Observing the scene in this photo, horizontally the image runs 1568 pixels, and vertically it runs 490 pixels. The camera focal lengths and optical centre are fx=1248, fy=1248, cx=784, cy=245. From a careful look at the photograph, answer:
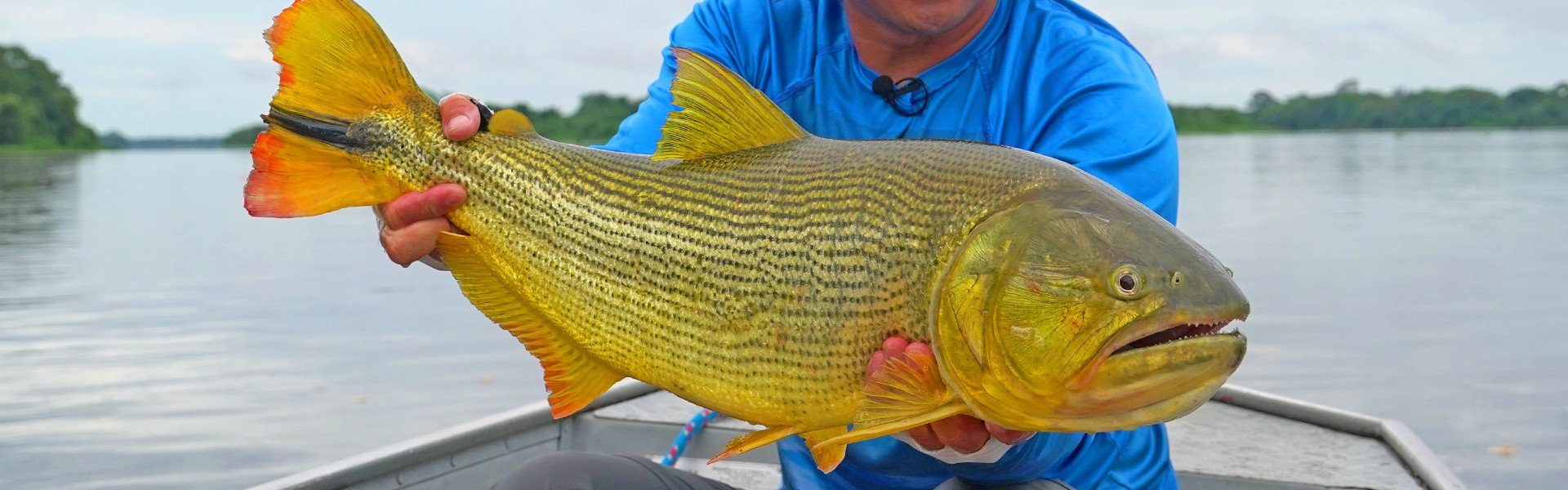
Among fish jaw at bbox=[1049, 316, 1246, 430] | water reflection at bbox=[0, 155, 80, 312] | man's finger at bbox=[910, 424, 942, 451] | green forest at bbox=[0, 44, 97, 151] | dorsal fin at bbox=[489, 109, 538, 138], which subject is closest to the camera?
fish jaw at bbox=[1049, 316, 1246, 430]

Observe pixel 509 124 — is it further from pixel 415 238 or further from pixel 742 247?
pixel 742 247

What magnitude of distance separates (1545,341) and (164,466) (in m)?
12.2

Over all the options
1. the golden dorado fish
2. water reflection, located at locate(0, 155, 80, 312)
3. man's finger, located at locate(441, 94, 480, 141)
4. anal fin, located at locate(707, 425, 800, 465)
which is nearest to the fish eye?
the golden dorado fish

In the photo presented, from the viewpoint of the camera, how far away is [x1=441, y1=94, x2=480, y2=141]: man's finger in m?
2.79

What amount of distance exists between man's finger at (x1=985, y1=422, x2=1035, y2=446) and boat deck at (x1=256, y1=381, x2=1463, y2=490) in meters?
2.52

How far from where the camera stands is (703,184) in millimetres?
2553

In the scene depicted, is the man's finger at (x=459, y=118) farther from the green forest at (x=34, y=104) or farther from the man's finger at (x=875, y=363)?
the green forest at (x=34, y=104)

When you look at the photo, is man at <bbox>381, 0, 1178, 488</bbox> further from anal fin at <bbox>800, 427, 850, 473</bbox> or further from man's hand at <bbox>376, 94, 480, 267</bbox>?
anal fin at <bbox>800, 427, 850, 473</bbox>

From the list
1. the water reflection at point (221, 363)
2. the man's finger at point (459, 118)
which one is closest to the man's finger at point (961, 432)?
the man's finger at point (459, 118)

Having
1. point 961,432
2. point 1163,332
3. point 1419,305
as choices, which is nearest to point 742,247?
point 961,432

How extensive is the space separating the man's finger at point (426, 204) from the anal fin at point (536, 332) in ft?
0.19

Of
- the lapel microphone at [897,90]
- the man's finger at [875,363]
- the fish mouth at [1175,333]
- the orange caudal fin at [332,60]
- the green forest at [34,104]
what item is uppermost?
the green forest at [34,104]

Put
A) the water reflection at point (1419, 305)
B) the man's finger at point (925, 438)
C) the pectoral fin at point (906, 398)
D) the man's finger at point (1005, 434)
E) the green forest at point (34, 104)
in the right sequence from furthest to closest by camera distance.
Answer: the green forest at point (34, 104)
the water reflection at point (1419, 305)
the man's finger at point (925, 438)
the man's finger at point (1005, 434)
the pectoral fin at point (906, 398)

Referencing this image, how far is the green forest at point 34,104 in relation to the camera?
86688 millimetres
